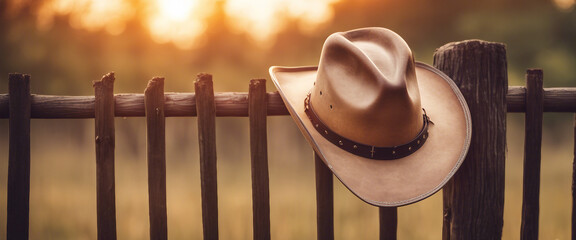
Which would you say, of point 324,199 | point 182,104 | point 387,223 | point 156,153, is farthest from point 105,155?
point 387,223

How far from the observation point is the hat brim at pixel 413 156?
167cm

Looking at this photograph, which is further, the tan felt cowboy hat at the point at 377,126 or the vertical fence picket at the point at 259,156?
the vertical fence picket at the point at 259,156

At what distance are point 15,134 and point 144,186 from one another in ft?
7.41

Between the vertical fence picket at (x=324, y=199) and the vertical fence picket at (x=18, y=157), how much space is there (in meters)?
1.50

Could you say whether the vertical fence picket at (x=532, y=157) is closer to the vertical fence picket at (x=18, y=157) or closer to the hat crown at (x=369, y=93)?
the hat crown at (x=369, y=93)

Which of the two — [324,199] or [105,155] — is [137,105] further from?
[324,199]

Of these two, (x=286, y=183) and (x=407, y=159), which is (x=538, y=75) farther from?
(x=286, y=183)

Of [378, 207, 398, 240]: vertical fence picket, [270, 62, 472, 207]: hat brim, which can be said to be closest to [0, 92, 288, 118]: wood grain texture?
[270, 62, 472, 207]: hat brim

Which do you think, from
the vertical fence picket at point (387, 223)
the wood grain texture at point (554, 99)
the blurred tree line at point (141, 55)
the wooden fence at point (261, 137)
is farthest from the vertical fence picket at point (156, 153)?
the blurred tree line at point (141, 55)

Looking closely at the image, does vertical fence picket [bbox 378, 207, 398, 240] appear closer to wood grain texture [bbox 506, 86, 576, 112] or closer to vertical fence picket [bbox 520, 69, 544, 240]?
vertical fence picket [bbox 520, 69, 544, 240]

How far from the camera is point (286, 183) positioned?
4.77 metres

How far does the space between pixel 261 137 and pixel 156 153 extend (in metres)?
0.54

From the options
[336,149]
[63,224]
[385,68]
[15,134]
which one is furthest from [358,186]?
[63,224]

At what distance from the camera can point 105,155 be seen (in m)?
2.21
